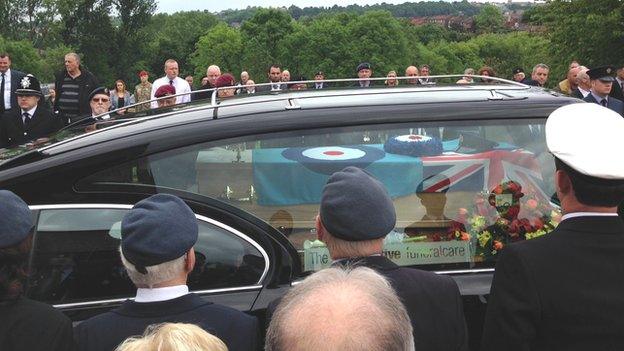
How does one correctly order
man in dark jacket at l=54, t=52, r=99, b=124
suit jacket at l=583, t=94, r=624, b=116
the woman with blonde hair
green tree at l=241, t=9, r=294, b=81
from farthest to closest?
green tree at l=241, t=9, r=294, b=81 < man in dark jacket at l=54, t=52, r=99, b=124 < suit jacket at l=583, t=94, r=624, b=116 < the woman with blonde hair

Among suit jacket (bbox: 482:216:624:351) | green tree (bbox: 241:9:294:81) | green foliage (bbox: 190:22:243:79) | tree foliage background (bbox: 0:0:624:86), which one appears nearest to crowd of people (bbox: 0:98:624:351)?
suit jacket (bbox: 482:216:624:351)

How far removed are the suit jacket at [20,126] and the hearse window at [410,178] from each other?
463 cm

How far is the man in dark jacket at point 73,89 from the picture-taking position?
895cm

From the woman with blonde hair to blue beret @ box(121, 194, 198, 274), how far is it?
449mm

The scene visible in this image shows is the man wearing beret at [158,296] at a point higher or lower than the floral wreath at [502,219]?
higher

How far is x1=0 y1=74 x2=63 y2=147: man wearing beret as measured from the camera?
7246mm

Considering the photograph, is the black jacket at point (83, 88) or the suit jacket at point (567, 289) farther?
the black jacket at point (83, 88)

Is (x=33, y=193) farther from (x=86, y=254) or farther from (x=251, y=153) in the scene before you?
(x=251, y=153)

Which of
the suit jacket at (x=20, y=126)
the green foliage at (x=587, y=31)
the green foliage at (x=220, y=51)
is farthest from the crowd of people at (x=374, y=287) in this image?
the green foliage at (x=220, y=51)

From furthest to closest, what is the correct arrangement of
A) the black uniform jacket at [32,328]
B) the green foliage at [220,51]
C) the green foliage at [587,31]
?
the green foliage at [220,51]
the green foliage at [587,31]
the black uniform jacket at [32,328]

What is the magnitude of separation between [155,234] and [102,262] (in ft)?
3.00

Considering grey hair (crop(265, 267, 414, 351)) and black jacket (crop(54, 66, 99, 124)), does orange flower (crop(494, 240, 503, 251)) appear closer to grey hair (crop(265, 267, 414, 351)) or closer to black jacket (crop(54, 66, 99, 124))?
grey hair (crop(265, 267, 414, 351))

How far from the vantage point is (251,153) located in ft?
10.4

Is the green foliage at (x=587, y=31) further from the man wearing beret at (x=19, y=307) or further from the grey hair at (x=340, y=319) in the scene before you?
the grey hair at (x=340, y=319)
